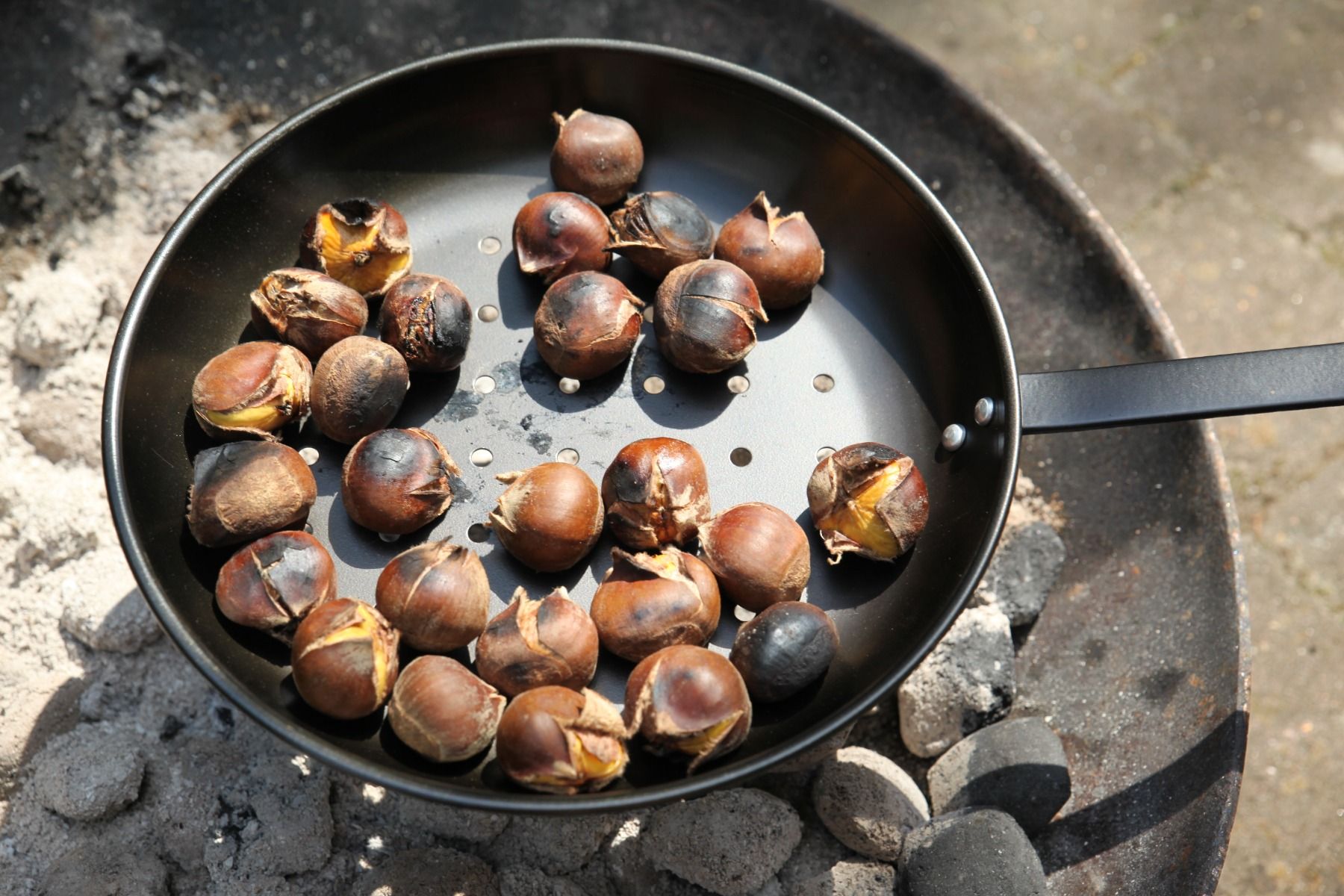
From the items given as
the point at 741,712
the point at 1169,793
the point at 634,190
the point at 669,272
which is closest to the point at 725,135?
the point at 634,190

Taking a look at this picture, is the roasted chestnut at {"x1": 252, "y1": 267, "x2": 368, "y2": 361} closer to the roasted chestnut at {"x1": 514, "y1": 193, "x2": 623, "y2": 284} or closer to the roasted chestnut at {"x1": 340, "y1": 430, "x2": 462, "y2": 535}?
the roasted chestnut at {"x1": 340, "y1": 430, "x2": 462, "y2": 535}

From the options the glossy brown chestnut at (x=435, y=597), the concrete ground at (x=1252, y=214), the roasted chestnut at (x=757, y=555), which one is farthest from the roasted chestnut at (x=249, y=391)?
the concrete ground at (x=1252, y=214)

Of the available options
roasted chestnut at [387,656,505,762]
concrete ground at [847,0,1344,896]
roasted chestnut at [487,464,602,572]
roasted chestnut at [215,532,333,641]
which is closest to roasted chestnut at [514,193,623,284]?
roasted chestnut at [487,464,602,572]

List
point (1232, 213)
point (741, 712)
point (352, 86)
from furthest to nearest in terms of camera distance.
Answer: point (1232, 213), point (352, 86), point (741, 712)

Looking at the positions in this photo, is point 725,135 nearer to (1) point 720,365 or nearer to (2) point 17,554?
(1) point 720,365

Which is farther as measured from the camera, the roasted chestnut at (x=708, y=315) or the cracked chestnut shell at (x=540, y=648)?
the roasted chestnut at (x=708, y=315)

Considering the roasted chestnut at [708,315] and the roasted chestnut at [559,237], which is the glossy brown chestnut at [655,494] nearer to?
the roasted chestnut at [708,315]

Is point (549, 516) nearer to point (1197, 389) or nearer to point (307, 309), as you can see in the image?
point (307, 309)
